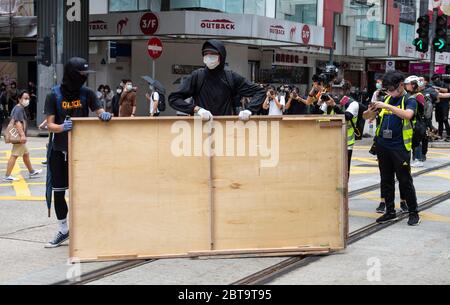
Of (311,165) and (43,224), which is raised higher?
(311,165)

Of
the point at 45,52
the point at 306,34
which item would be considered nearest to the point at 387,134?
the point at 45,52

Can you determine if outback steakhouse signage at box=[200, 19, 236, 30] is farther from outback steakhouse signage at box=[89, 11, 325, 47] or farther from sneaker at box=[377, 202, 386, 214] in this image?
sneaker at box=[377, 202, 386, 214]

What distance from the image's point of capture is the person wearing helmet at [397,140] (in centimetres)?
786

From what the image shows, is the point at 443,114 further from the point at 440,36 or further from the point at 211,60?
the point at 211,60

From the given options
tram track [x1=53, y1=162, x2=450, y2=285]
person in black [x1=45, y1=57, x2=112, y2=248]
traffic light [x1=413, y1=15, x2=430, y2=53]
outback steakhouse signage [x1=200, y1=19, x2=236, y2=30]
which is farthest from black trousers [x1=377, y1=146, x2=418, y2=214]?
outback steakhouse signage [x1=200, y1=19, x2=236, y2=30]

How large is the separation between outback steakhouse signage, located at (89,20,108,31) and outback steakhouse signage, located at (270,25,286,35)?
6.70m

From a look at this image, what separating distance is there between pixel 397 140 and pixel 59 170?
386 centimetres

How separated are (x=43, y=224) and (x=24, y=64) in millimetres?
26358

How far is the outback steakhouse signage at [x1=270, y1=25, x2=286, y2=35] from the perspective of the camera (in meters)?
27.3

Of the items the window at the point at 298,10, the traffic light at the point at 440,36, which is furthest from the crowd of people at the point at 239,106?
the window at the point at 298,10
